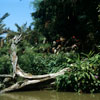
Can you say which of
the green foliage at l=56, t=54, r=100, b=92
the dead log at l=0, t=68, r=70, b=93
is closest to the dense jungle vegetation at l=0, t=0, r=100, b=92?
the green foliage at l=56, t=54, r=100, b=92

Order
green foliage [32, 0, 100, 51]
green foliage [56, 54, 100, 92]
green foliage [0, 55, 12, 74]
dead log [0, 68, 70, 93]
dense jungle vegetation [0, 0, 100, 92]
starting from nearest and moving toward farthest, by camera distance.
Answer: green foliage [56, 54, 100, 92]
dense jungle vegetation [0, 0, 100, 92]
dead log [0, 68, 70, 93]
green foliage [0, 55, 12, 74]
green foliage [32, 0, 100, 51]

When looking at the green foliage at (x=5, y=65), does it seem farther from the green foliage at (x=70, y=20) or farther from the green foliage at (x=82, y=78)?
the green foliage at (x=70, y=20)

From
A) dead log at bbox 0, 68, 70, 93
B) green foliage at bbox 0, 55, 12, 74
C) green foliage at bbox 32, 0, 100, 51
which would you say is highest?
green foliage at bbox 32, 0, 100, 51

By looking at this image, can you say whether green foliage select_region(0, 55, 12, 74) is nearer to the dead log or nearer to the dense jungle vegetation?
the dense jungle vegetation

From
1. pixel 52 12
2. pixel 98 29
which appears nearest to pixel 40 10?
pixel 52 12

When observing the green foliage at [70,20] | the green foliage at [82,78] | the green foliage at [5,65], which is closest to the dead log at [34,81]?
the green foliage at [82,78]

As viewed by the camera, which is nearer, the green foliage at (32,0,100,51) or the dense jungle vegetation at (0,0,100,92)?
the dense jungle vegetation at (0,0,100,92)

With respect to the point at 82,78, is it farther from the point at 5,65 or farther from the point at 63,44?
the point at 63,44

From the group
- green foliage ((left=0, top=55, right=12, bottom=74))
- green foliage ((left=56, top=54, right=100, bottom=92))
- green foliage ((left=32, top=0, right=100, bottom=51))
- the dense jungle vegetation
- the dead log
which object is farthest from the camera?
green foliage ((left=32, top=0, right=100, bottom=51))

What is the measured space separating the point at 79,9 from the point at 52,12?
208 centimetres

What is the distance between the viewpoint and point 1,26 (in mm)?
13031

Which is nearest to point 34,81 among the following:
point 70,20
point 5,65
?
point 5,65

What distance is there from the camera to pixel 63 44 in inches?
516

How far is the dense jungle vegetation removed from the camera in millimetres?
6480
